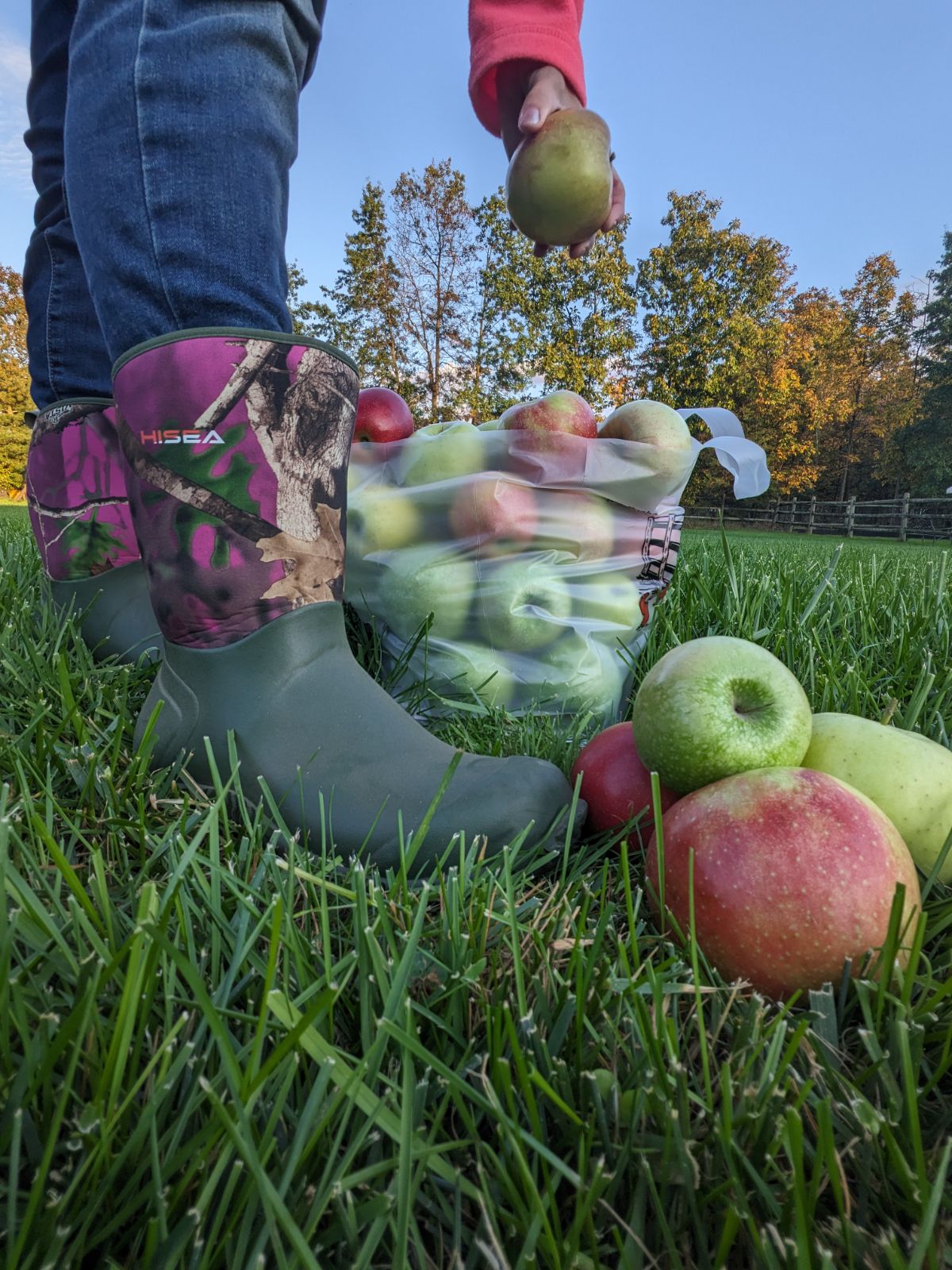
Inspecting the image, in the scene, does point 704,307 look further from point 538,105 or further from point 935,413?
point 538,105

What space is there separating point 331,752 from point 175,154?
2.85 ft

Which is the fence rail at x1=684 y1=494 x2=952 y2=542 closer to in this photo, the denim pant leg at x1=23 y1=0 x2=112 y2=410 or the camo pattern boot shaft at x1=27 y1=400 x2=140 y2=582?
the denim pant leg at x1=23 y1=0 x2=112 y2=410

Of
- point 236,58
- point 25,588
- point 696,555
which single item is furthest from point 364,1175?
point 696,555

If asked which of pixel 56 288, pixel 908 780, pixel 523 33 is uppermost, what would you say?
pixel 523 33

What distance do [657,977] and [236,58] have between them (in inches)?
50.4

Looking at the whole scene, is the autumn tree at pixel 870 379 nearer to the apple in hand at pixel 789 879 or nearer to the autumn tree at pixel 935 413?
the autumn tree at pixel 935 413

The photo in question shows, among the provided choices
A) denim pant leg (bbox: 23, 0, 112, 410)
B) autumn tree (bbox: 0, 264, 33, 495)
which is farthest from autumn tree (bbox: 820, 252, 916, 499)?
denim pant leg (bbox: 23, 0, 112, 410)

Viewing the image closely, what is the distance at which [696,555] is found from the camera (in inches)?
116

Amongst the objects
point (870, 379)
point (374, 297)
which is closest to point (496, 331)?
point (374, 297)

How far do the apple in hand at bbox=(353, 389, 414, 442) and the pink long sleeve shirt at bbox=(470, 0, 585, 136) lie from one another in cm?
76

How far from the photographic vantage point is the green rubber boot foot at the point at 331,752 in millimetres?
967

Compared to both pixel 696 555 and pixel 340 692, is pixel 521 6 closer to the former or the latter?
pixel 340 692

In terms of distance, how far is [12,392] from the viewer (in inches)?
995

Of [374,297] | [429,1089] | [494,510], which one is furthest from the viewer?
[374,297]
